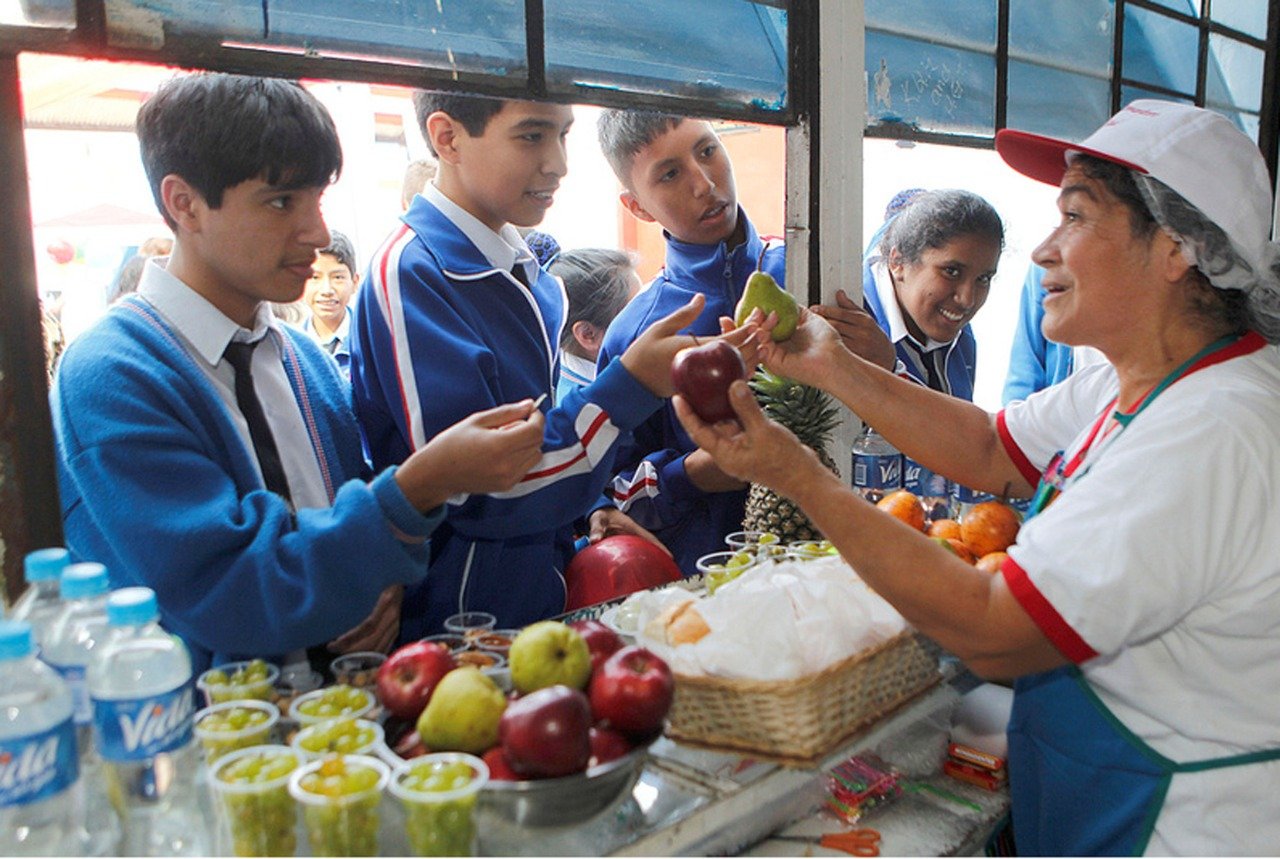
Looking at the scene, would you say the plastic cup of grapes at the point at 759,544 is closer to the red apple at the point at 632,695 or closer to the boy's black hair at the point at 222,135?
the red apple at the point at 632,695

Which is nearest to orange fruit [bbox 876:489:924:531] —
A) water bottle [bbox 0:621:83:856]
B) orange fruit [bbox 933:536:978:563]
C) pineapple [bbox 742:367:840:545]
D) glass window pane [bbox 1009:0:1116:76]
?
orange fruit [bbox 933:536:978:563]

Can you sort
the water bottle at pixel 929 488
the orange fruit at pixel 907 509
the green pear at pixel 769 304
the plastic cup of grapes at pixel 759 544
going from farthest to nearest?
the water bottle at pixel 929 488
the green pear at pixel 769 304
the orange fruit at pixel 907 509
the plastic cup of grapes at pixel 759 544

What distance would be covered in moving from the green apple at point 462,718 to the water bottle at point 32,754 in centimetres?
47

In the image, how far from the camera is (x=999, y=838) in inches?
93.9

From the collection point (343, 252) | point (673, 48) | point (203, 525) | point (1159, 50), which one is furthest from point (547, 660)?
point (1159, 50)

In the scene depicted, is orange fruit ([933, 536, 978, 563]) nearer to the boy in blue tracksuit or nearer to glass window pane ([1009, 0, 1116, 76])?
the boy in blue tracksuit

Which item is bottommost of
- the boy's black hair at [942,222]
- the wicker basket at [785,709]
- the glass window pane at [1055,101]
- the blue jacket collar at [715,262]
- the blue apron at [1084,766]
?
the blue apron at [1084,766]

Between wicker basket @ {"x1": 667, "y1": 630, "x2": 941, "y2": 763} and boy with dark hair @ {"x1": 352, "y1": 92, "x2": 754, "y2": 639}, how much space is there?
700 millimetres

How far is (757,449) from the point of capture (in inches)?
70.4

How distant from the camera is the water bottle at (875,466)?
3.27 meters

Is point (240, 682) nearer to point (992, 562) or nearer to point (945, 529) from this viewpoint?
point (992, 562)

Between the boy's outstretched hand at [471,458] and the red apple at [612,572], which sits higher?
the boy's outstretched hand at [471,458]

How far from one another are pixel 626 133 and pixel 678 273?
489 millimetres

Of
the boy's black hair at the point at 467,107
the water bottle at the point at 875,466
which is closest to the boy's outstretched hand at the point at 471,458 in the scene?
the boy's black hair at the point at 467,107
